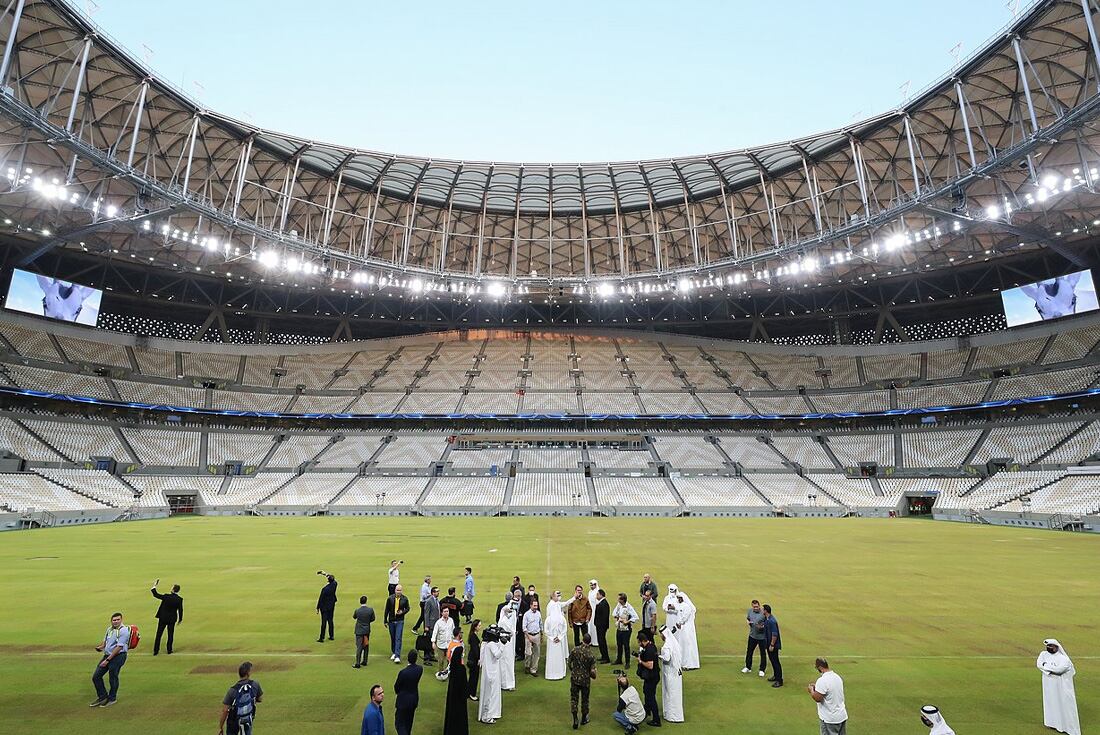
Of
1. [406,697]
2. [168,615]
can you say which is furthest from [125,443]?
[406,697]

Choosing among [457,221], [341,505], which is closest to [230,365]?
[341,505]

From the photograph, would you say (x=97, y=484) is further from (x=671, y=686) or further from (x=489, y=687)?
(x=671, y=686)

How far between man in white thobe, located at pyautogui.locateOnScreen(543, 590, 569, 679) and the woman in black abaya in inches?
118

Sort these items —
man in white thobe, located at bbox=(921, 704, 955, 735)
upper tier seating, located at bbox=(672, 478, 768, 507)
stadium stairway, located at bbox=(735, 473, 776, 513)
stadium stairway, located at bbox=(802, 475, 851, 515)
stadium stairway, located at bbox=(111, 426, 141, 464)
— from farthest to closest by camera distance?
stadium stairway, located at bbox=(111, 426, 141, 464) < upper tier seating, located at bbox=(672, 478, 768, 507) < stadium stairway, located at bbox=(735, 473, 776, 513) < stadium stairway, located at bbox=(802, 475, 851, 515) < man in white thobe, located at bbox=(921, 704, 955, 735)

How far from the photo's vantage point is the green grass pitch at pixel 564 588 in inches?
344

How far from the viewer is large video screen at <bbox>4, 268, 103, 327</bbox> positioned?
50688mm

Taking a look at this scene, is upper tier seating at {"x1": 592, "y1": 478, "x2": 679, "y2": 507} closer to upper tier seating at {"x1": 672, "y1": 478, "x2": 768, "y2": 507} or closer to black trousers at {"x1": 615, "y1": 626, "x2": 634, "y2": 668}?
upper tier seating at {"x1": 672, "y1": 478, "x2": 768, "y2": 507}

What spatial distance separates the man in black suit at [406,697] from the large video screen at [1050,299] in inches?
2715

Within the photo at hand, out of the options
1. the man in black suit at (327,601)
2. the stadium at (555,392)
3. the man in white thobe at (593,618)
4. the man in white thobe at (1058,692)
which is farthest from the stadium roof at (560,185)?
the man in white thobe at (593,618)

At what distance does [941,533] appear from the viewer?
34312 millimetres

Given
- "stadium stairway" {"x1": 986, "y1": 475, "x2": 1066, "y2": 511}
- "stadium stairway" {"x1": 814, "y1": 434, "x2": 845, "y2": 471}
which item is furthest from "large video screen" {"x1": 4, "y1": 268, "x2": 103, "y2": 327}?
"stadium stairway" {"x1": 986, "y1": 475, "x2": 1066, "y2": 511}

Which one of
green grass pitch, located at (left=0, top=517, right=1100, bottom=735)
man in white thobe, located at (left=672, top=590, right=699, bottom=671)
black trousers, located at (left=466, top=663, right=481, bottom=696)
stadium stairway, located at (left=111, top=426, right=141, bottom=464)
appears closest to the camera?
green grass pitch, located at (left=0, top=517, right=1100, bottom=735)

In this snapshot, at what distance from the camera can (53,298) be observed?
53.1 meters

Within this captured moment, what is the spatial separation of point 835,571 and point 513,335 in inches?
2357
